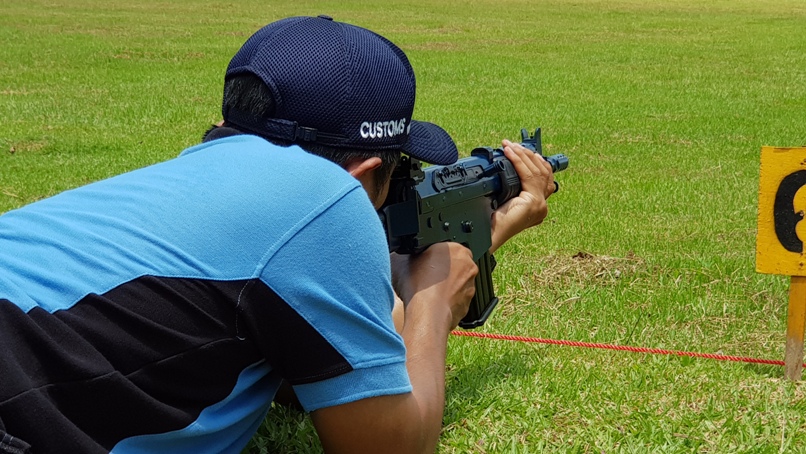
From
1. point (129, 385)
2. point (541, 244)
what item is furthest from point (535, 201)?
point (541, 244)

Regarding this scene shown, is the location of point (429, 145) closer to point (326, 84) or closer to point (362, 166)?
point (362, 166)

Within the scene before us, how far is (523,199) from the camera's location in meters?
3.26

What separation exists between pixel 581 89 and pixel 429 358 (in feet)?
44.6

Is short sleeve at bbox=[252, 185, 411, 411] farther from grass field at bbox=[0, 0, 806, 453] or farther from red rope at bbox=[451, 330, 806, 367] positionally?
red rope at bbox=[451, 330, 806, 367]

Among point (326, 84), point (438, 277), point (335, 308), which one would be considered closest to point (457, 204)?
point (438, 277)

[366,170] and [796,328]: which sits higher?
[366,170]

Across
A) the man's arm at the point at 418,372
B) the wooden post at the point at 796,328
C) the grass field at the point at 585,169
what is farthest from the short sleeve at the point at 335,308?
the wooden post at the point at 796,328

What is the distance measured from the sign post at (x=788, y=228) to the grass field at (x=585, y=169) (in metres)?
0.21

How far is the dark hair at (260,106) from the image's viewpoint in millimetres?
2201

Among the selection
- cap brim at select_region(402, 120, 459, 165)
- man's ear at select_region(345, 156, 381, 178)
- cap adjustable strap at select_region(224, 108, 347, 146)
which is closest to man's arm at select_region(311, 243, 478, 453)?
cap brim at select_region(402, 120, 459, 165)

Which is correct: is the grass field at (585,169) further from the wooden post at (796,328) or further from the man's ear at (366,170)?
the man's ear at (366,170)

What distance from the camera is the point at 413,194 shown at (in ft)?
8.75

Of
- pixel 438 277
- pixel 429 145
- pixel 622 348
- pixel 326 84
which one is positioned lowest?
pixel 622 348

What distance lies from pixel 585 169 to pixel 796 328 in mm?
5548
